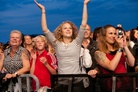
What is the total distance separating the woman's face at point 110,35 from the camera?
541 cm

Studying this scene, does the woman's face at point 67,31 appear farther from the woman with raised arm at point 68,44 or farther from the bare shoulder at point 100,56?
the bare shoulder at point 100,56

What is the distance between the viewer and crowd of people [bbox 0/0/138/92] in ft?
17.1

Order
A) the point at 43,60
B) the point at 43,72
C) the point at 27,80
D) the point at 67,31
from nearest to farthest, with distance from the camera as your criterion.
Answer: the point at 27,80, the point at 67,31, the point at 43,60, the point at 43,72

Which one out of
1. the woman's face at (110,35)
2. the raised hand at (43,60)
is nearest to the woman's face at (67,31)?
the raised hand at (43,60)

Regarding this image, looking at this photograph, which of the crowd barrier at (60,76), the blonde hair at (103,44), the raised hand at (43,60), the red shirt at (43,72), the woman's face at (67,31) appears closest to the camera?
the crowd barrier at (60,76)

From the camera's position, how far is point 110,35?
5438 mm

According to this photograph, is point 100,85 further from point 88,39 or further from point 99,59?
point 88,39

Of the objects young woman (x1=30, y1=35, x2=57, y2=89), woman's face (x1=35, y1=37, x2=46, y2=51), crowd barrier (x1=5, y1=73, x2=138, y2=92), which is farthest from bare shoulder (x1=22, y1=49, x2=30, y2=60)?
crowd barrier (x1=5, y1=73, x2=138, y2=92)

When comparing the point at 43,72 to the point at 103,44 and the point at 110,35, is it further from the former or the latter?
the point at 110,35

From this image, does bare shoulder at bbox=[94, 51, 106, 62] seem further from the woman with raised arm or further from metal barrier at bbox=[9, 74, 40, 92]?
metal barrier at bbox=[9, 74, 40, 92]

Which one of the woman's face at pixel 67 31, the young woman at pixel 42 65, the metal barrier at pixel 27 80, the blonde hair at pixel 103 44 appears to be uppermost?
the woman's face at pixel 67 31

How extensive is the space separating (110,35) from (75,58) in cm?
68

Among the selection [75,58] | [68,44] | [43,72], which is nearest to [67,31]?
[68,44]

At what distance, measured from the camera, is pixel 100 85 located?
16.8 feet
